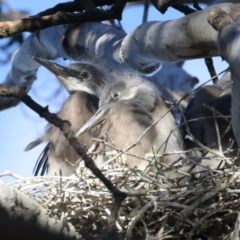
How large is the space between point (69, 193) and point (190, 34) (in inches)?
28.2

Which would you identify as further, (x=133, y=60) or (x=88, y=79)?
(x=88, y=79)

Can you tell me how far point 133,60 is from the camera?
8.98 ft

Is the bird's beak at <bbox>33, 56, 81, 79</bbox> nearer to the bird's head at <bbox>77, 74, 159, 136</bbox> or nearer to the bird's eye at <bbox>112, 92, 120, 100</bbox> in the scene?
the bird's head at <bbox>77, 74, 159, 136</bbox>

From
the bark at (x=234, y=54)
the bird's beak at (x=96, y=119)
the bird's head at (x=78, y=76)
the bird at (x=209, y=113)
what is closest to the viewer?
the bark at (x=234, y=54)

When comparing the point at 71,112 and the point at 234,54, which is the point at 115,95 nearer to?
the point at 71,112

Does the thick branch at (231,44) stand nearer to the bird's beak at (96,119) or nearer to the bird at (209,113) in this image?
the bird at (209,113)

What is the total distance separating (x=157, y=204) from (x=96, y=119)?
90cm

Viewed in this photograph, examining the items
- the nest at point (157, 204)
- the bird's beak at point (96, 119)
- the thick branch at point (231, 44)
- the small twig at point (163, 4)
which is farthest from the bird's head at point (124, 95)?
the thick branch at point (231, 44)

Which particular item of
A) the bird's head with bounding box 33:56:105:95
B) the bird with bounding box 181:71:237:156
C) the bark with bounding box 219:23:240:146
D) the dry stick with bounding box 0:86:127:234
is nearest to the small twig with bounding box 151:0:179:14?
the bird with bounding box 181:71:237:156

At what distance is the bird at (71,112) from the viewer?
289 cm

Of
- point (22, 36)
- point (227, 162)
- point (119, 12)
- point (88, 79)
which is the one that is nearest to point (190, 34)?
point (227, 162)

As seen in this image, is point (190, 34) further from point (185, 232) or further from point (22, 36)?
point (22, 36)

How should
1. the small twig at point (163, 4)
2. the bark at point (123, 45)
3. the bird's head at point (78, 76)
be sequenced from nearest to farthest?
the bark at point (123, 45) < the small twig at point (163, 4) < the bird's head at point (78, 76)

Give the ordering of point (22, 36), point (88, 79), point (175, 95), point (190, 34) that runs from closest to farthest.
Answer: point (190, 34)
point (88, 79)
point (175, 95)
point (22, 36)
